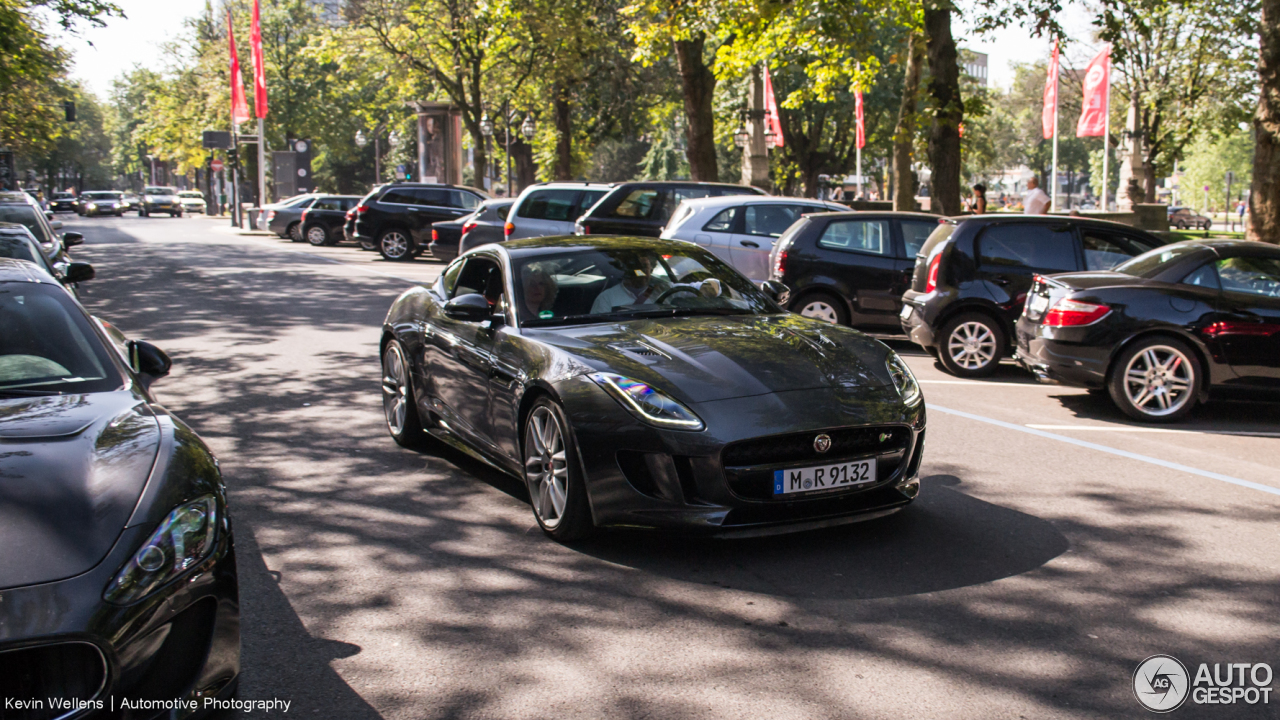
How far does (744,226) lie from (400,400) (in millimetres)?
7810

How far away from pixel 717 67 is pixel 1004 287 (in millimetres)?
14539

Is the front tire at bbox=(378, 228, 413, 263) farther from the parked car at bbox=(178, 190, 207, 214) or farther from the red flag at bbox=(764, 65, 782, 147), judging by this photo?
the parked car at bbox=(178, 190, 207, 214)

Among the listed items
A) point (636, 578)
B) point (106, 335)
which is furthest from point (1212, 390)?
point (106, 335)

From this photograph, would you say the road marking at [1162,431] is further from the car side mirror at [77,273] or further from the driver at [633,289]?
the car side mirror at [77,273]

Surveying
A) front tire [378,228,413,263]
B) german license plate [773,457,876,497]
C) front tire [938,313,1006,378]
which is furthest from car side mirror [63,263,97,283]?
front tire [378,228,413,263]

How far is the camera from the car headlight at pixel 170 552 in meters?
3.00

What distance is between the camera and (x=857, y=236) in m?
12.8

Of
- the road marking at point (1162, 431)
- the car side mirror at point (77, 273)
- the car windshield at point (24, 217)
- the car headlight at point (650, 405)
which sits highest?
the car windshield at point (24, 217)

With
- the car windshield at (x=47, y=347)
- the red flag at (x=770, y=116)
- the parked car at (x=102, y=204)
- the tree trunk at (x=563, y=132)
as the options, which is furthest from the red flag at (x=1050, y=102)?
the parked car at (x=102, y=204)

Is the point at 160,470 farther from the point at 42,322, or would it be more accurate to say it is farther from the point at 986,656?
the point at 986,656

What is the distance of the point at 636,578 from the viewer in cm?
486

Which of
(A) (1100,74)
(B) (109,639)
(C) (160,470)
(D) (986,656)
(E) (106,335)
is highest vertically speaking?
(A) (1100,74)

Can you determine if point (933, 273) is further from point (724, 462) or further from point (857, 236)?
point (724, 462)

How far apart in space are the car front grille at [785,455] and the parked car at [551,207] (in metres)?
15.1
